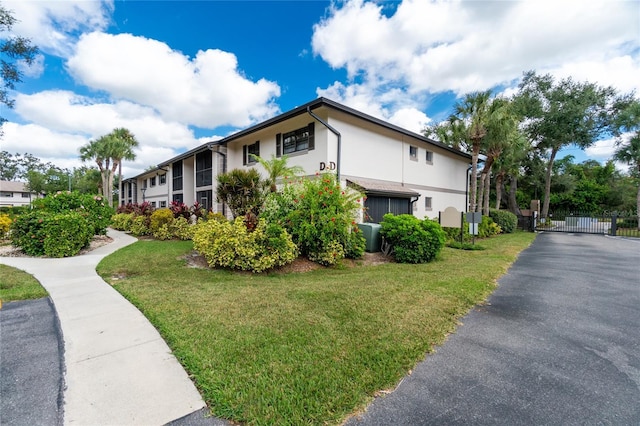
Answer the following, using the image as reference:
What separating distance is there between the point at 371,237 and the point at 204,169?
1255cm

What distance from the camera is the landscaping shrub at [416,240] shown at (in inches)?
320

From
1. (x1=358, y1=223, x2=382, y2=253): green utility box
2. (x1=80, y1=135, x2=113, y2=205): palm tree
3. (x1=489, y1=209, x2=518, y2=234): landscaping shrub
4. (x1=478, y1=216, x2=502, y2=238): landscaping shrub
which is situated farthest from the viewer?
(x1=80, y1=135, x2=113, y2=205): palm tree

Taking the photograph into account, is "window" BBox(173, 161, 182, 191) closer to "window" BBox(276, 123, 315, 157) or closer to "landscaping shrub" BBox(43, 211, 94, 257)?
"window" BBox(276, 123, 315, 157)

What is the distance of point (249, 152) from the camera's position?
14406mm

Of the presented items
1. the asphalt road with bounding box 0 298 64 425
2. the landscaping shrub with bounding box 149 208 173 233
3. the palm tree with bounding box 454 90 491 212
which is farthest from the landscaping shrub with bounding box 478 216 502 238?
the asphalt road with bounding box 0 298 64 425

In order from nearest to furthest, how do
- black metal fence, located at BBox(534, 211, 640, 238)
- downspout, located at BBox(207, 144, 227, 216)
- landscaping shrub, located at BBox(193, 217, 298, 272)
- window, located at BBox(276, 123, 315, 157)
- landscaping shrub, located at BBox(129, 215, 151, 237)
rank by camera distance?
landscaping shrub, located at BBox(193, 217, 298, 272) < window, located at BBox(276, 123, 315, 157) < landscaping shrub, located at BBox(129, 215, 151, 237) < downspout, located at BBox(207, 144, 227, 216) < black metal fence, located at BBox(534, 211, 640, 238)

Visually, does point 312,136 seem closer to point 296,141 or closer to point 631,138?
point 296,141

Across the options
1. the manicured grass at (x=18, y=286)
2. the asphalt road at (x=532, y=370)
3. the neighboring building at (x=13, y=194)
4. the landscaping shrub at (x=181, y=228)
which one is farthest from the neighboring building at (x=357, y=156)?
the neighboring building at (x=13, y=194)

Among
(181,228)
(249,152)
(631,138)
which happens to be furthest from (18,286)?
(631,138)

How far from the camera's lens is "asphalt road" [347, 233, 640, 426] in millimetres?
Answer: 2027

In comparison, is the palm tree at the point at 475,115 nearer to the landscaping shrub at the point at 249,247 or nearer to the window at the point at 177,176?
the landscaping shrub at the point at 249,247

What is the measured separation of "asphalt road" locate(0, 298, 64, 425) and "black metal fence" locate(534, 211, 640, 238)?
26.0 metres

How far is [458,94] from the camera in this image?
16.9m

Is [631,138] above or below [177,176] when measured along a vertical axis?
above
